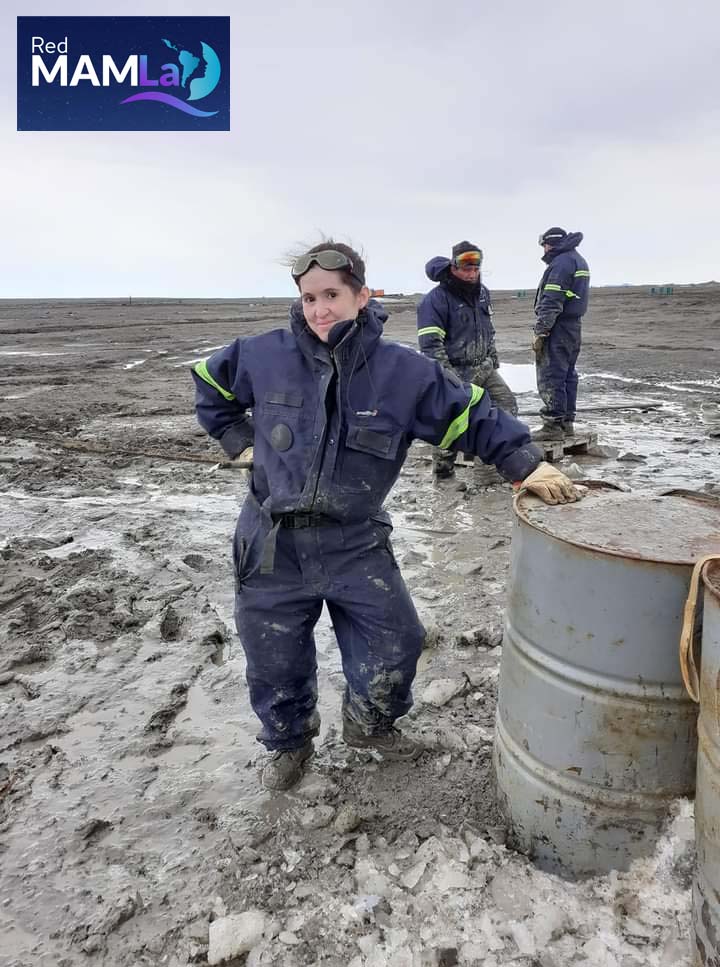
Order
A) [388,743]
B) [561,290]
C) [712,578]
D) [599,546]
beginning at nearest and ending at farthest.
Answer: [712,578], [599,546], [388,743], [561,290]

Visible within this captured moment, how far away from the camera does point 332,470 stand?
230 centimetres

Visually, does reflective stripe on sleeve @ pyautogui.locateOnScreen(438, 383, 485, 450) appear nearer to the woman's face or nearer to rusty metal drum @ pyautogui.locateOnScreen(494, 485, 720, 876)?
rusty metal drum @ pyautogui.locateOnScreen(494, 485, 720, 876)

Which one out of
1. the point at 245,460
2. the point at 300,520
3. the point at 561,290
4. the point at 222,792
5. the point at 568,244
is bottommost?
the point at 222,792

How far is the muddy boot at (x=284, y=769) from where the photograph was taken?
2619mm

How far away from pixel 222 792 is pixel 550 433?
5.68 m

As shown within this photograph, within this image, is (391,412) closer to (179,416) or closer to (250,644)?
(250,644)

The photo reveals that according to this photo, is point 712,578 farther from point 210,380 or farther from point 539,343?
point 539,343

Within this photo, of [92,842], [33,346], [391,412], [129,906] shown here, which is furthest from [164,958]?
[33,346]

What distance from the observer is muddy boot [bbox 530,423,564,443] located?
7.30 m

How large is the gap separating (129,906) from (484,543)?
3.28 metres

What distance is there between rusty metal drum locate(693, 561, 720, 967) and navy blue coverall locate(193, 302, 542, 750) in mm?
845

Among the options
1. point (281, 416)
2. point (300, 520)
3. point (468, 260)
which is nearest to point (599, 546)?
point (300, 520)

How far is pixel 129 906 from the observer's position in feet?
6.89

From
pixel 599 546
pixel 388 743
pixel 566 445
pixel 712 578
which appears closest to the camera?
pixel 712 578
